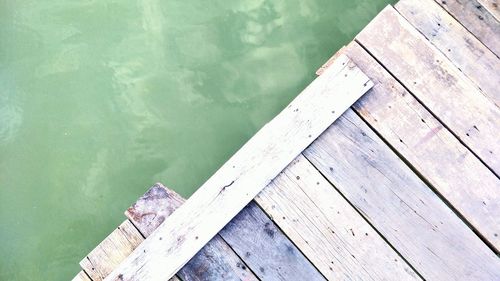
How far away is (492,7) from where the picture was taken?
2.21 meters

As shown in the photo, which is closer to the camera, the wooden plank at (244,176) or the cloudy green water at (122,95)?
the wooden plank at (244,176)

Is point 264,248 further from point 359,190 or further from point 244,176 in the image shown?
point 359,190

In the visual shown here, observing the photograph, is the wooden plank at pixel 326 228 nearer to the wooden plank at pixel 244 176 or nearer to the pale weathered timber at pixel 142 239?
the wooden plank at pixel 244 176

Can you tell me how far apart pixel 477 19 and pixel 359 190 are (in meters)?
0.88

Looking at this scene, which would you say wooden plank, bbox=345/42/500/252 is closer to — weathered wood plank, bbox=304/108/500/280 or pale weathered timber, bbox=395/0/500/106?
weathered wood plank, bbox=304/108/500/280

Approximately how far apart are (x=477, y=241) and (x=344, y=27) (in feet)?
4.59

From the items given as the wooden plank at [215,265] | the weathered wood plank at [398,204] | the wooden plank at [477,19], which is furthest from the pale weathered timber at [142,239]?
the wooden plank at [477,19]

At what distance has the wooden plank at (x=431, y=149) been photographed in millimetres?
2035

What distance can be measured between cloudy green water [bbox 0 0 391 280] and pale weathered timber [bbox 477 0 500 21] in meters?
0.77

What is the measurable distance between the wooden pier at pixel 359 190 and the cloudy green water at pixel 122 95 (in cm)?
72

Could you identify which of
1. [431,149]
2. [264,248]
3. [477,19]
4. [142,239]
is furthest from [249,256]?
[477,19]

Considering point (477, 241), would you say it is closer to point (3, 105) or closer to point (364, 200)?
point (364, 200)

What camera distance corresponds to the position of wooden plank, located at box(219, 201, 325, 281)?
6.61 ft

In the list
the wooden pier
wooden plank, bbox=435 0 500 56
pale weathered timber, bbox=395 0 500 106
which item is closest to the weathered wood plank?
the wooden pier
